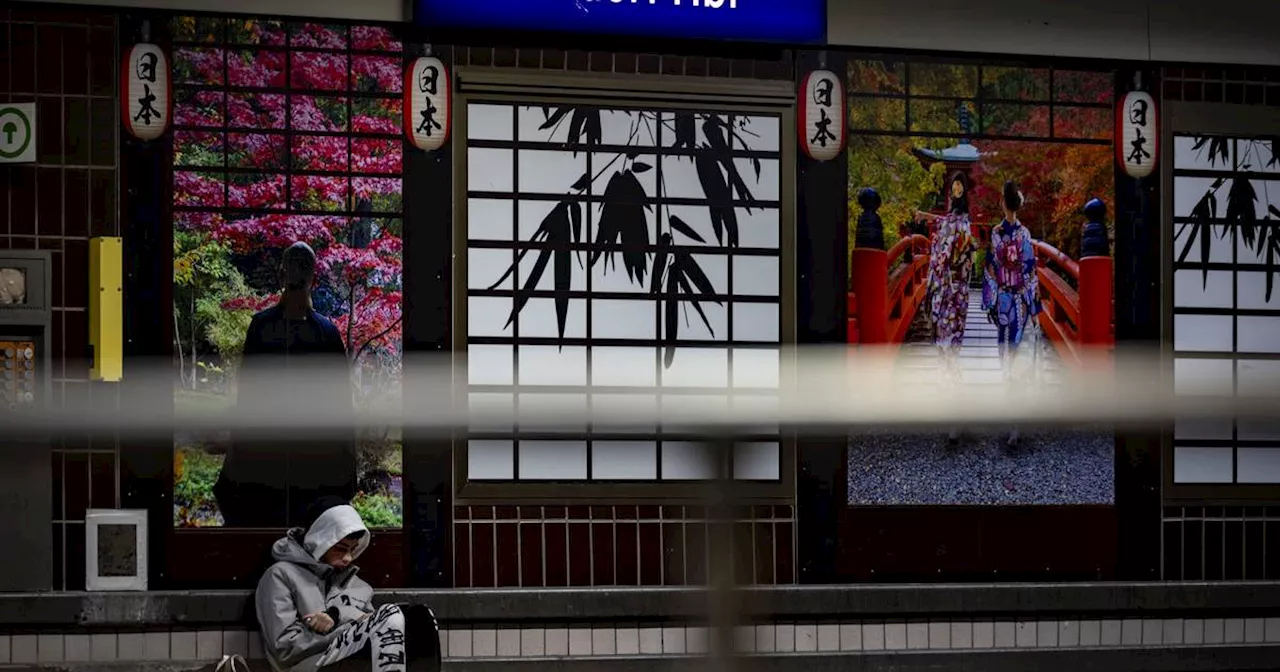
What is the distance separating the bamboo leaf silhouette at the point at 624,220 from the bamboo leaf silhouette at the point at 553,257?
0.13 meters

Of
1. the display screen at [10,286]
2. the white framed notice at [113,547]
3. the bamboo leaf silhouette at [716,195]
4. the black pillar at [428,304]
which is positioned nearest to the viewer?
the display screen at [10,286]

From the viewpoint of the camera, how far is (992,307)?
7.16 m

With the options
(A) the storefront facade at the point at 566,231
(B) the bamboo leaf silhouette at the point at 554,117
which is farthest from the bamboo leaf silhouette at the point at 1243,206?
(B) the bamboo leaf silhouette at the point at 554,117

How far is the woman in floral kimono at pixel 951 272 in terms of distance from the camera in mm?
7070

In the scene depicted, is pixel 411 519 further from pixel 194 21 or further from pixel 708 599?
pixel 708 599

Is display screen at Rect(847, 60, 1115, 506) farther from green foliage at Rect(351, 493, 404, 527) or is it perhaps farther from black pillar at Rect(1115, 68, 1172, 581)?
green foliage at Rect(351, 493, 404, 527)

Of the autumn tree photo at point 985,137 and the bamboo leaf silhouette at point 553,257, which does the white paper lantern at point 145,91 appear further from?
the autumn tree photo at point 985,137

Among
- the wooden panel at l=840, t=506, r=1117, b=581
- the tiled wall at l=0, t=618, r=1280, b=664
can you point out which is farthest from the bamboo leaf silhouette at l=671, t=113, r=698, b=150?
the tiled wall at l=0, t=618, r=1280, b=664

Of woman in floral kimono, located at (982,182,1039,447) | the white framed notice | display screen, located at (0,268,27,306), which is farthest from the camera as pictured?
woman in floral kimono, located at (982,182,1039,447)

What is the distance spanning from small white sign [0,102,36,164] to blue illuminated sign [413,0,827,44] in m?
1.66

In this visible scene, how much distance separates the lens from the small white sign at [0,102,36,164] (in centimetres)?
630

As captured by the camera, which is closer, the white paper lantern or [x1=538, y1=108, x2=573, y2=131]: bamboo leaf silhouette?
the white paper lantern

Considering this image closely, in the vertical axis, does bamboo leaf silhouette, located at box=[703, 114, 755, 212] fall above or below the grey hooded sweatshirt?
above

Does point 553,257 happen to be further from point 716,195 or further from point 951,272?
point 951,272
